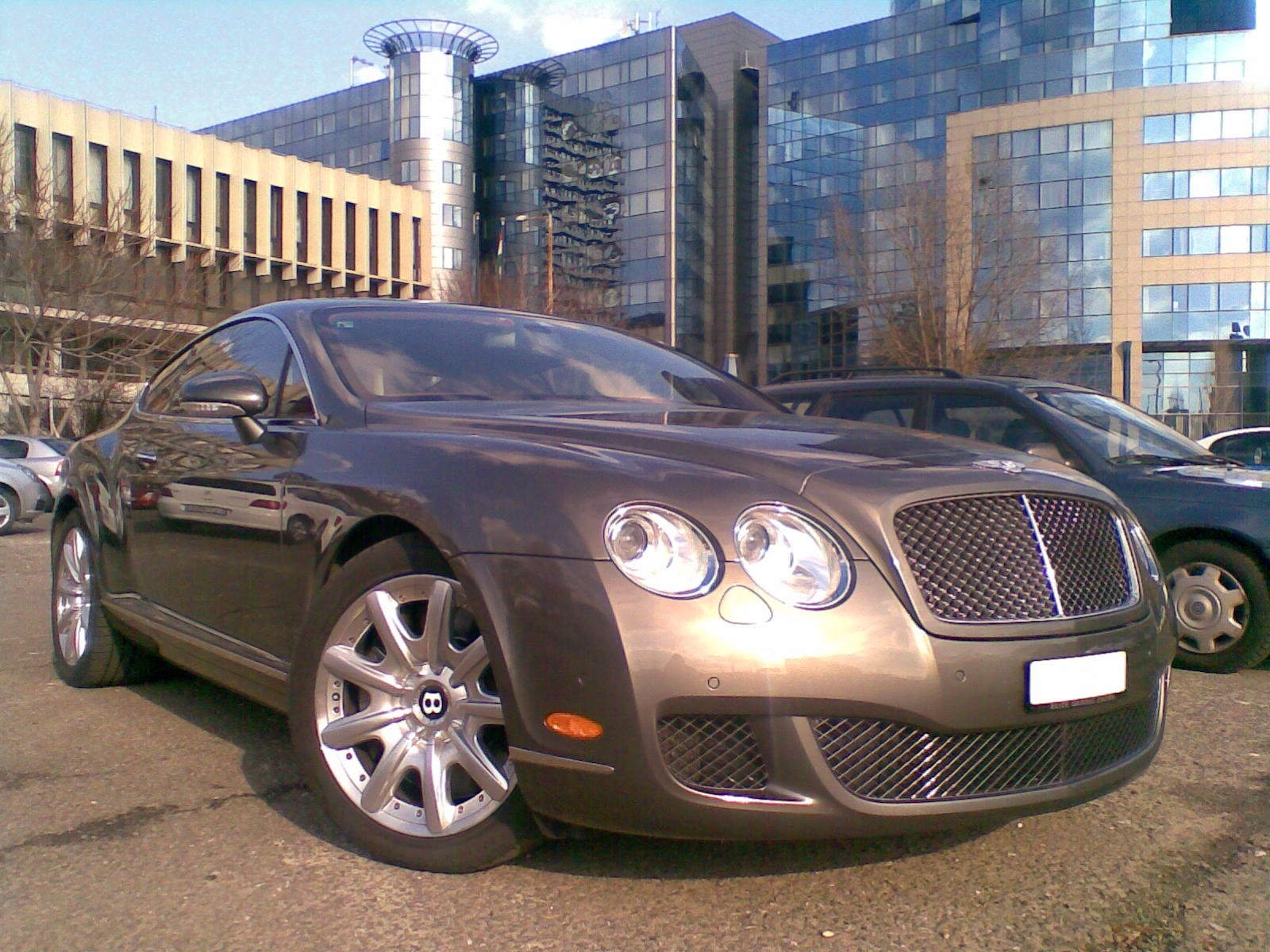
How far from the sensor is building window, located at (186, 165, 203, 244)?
5022 centimetres

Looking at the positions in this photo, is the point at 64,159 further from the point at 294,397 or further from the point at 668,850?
the point at 668,850

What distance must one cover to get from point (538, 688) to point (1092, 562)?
4.56 feet

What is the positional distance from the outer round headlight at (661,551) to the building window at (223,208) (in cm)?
5328

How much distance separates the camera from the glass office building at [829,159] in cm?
5106

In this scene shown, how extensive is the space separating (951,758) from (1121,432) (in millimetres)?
4305

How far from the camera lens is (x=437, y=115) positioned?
6500 cm

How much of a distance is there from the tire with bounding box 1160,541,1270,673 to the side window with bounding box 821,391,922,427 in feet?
5.35

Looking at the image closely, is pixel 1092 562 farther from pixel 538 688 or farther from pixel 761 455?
pixel 538 688

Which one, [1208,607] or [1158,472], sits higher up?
[1158,472]

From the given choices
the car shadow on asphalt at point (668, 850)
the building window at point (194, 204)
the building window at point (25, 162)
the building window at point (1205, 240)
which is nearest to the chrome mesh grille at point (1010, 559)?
the car shadow on asphalt at point (668, 850)

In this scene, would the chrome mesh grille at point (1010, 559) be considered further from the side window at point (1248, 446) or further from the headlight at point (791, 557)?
the side window at point (1248, 446)

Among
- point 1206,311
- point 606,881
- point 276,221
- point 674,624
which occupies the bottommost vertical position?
point 606,881

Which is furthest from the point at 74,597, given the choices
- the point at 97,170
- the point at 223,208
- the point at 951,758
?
the point at 223,208

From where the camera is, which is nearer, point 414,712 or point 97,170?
point 414,712
